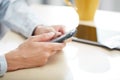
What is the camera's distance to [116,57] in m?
0.83

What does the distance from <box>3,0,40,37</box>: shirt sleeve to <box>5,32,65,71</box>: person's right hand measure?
265 millimetres

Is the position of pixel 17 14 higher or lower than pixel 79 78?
higher

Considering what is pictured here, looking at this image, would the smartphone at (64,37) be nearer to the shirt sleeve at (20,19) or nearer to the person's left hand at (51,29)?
the person's left hand at (51,29)

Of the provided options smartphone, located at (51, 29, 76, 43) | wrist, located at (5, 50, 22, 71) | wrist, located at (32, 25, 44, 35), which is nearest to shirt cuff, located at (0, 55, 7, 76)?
wrist, located at (5, 50, 22, 71)

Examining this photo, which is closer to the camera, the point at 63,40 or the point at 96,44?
the point at 63,40

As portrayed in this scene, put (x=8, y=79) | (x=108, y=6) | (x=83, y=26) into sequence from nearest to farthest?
(x=8, y=79) → (x=83, y=26) → (x=108, y=6)

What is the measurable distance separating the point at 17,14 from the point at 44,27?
227mm

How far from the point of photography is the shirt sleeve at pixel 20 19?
1.00 meters

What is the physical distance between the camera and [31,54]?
693 millimetres

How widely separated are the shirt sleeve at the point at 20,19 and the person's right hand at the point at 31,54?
0.87 feet

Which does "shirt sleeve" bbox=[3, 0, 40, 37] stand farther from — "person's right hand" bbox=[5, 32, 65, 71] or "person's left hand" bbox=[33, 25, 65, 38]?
"person's right hand" bbox=[5, 32, 65, 71]

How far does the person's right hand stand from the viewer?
0.68m

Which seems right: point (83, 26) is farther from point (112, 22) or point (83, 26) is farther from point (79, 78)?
point (79, 78)

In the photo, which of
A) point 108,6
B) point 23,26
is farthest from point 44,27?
point 108,6
